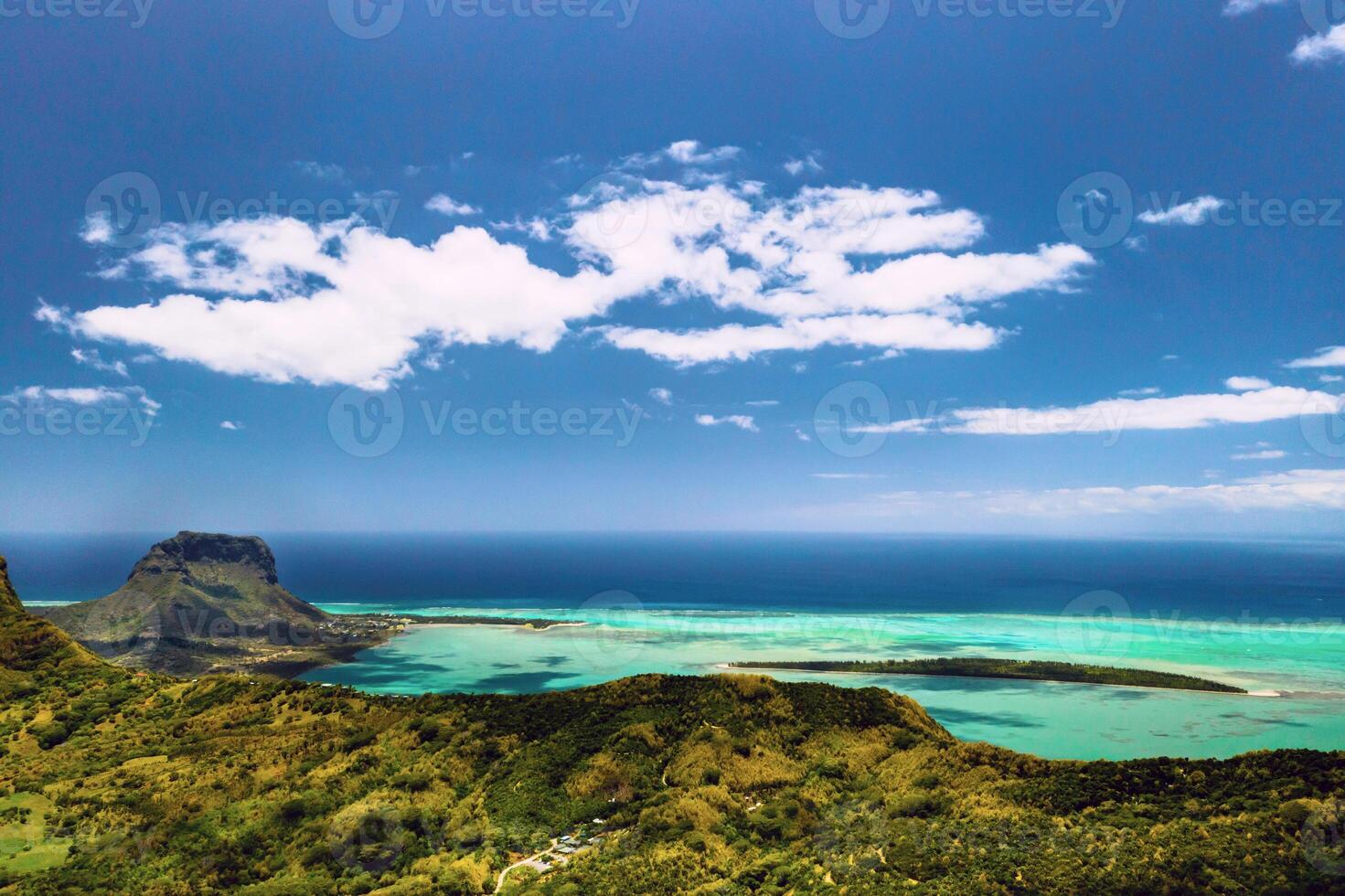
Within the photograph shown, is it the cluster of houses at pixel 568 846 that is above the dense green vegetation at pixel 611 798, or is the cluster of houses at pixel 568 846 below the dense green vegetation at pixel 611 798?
below

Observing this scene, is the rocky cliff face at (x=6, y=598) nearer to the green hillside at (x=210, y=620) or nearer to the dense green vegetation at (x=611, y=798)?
the dense green vegetation at (x=611, y=798)

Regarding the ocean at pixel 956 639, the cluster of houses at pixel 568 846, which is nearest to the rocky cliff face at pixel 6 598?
the ocean at pixel 956 639

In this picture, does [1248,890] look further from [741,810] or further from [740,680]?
[740,680]

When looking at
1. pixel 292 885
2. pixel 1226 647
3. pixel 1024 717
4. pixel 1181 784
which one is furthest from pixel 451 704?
pixel 1226 647

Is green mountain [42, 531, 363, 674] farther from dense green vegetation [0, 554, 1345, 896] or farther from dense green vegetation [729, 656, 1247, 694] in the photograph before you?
dense green vegetation [729, 656, 1247, 694]

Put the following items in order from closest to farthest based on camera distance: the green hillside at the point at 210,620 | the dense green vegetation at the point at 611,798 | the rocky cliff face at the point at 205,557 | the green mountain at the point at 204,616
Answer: the dense green vegetation at the point at 611,798, the green hillside at the point at 210,620, the green mountain at the point at 204,616, the rocky cliff face at the point at 205,557
